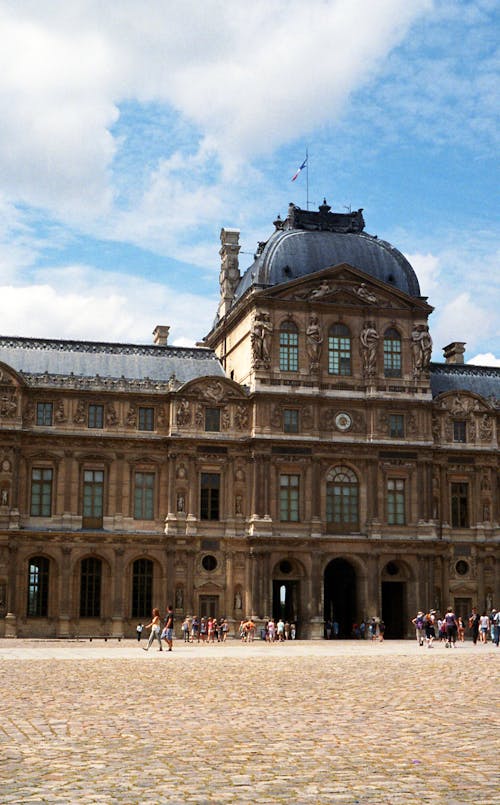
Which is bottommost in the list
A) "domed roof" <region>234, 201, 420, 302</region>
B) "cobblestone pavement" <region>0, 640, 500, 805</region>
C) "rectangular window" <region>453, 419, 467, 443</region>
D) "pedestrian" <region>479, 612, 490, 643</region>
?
"cobblestone pavement" <region>0, 640, 500, 805</region>

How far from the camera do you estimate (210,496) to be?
215 feet

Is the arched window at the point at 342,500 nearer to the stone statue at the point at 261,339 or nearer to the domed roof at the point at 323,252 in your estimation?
the stone statue at the point at 261,339

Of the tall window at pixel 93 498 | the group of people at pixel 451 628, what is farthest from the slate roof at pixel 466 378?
the tall window at pixel 93 498

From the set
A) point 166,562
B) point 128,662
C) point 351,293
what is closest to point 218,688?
point 128,662

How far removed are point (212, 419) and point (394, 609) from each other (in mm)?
16204

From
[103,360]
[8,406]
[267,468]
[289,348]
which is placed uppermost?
[289,348]

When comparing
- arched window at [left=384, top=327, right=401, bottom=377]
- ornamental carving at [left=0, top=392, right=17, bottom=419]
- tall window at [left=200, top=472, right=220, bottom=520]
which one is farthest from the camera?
arched window at [left=384, top=327, right=401, bottom=377]

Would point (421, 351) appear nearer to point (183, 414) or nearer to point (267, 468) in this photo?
point (267, 468)

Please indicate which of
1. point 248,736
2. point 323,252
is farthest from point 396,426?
point 248,736

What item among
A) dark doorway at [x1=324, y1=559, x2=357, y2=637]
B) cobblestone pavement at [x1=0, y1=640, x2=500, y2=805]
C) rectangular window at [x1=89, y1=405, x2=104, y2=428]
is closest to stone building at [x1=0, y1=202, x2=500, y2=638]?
rectangular window at [x1=89, y1=405, x2=104, y2=428]

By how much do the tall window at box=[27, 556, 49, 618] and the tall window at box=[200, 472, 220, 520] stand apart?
9562 mm

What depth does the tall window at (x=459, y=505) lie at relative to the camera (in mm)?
68938

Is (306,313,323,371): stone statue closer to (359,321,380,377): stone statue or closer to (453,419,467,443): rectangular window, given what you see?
(359,321,380,377): stone statue

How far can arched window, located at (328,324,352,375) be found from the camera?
67.3m
